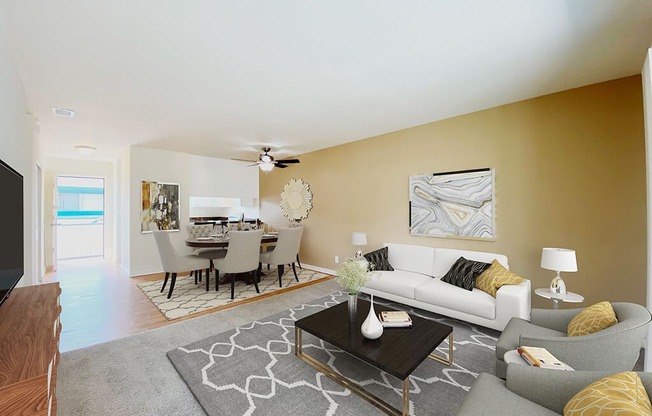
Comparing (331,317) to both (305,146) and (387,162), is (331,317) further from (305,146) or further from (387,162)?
(305,146)

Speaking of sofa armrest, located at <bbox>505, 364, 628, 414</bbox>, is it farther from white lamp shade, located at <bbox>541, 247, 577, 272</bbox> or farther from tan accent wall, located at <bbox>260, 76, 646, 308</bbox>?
tan accent wall, located at <bbox>260, 76, 646, 308</bbox>

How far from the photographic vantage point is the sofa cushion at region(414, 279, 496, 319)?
272cm

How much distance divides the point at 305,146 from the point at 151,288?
12.1ft

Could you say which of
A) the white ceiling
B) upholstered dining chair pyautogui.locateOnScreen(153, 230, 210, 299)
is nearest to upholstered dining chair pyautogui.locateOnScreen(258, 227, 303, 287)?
upholstered dining chair pyautogui.locateOnScreen(153, 230, 210, 299)

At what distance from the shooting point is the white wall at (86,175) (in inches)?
237

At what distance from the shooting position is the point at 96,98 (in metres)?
3.01

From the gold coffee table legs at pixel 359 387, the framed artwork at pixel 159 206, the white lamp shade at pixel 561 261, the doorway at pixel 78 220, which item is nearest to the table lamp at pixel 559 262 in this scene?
the white lamp shade at pixel 561 261

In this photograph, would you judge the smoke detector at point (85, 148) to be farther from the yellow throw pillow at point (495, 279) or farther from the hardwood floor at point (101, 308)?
the yellow throw pillow at point (495, 279)

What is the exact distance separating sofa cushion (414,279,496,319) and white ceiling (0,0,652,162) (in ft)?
7.23

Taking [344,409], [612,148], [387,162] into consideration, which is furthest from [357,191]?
[344,409]

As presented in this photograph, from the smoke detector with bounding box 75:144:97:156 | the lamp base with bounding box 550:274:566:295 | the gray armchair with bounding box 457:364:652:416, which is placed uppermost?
the smoke detector with bounding box 75:144:97:156

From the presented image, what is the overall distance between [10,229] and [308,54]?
2349mm

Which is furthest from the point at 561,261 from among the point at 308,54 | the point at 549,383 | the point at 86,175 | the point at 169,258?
the point at 86,175

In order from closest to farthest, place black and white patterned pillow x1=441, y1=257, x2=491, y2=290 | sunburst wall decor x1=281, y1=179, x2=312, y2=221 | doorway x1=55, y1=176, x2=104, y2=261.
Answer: black and white patterned pillow x1=441, y1=257, x2=491, y2=290 < sunburst wall decor x1=281, y1=179, x2=312, y2=221 < doorway x1=55, y1=176, x2=104, y2=261
